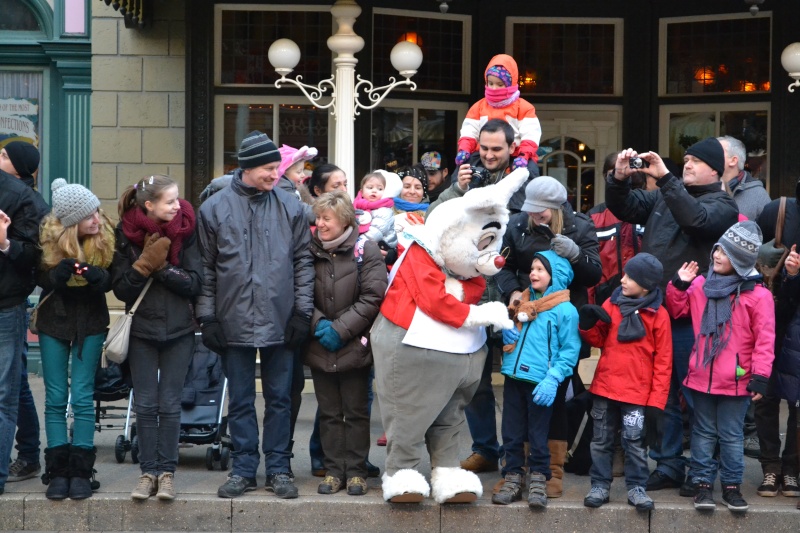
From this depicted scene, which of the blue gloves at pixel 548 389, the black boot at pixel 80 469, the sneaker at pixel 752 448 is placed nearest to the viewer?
the blue gloves at pixel 548 389

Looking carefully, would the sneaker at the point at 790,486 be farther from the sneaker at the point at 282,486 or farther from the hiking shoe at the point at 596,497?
the sneaker at the point at 282,486

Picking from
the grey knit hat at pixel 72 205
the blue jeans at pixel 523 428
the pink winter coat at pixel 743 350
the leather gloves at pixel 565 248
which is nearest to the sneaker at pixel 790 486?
the pink winter coat at pixel 743 350

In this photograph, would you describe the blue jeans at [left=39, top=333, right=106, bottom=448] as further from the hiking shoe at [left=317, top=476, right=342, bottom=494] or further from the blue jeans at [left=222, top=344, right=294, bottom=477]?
the hiking shoe at [left=317, top=476, right=342, bottom=494]

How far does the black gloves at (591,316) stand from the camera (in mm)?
6684

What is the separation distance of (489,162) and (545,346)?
4.05ft

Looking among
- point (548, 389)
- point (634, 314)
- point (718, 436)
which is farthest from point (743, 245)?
point (548, 389)

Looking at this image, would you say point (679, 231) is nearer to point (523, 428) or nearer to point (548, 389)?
point (548, 389)

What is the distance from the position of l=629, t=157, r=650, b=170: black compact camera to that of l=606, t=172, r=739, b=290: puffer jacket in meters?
0.15

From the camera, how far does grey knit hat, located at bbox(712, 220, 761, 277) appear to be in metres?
6.61

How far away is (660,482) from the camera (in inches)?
280

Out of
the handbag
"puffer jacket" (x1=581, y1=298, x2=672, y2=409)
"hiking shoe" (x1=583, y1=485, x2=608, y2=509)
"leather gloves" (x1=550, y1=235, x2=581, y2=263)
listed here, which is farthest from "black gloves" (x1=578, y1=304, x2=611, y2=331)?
the handbag

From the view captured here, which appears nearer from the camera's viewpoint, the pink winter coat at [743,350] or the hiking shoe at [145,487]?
the pink winter coat at [743,350]

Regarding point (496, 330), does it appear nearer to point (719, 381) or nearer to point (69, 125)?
point (719, 381)

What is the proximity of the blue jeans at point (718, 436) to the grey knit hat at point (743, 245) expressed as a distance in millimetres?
727
